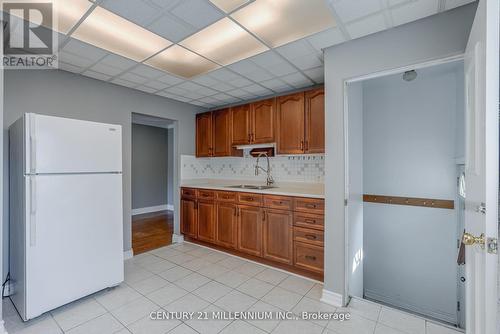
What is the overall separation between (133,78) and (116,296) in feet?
8.14

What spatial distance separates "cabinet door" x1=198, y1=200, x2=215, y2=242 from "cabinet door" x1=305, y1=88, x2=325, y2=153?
5.59ft

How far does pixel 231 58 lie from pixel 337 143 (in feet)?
4.73

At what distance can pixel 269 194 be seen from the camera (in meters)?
2.92

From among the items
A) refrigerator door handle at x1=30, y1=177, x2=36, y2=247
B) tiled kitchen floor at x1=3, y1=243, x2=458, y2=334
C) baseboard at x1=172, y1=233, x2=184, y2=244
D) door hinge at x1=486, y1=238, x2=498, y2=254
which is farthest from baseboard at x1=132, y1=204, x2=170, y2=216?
door hinge at x1=486, y1=238, x2=498, y2=254

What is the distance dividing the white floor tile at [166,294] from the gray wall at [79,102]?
115 cm

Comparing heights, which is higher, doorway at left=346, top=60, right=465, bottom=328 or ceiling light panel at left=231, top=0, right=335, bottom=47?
ceiling light panel at left=231, top=0, right=335, bottom=47

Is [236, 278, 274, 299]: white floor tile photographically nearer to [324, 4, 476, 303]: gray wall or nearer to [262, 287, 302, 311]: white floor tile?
[262, 287, 302, 311]: white floor tile

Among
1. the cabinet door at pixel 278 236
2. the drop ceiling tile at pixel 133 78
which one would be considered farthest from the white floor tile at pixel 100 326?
the drop ceiling tile at pixel 133 78

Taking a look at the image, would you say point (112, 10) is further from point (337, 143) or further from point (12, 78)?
point (337, 143)

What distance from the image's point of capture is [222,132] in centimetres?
388

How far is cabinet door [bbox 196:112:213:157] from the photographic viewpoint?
4.04 m

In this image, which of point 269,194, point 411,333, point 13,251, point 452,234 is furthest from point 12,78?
point 452,234

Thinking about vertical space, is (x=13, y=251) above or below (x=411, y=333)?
above

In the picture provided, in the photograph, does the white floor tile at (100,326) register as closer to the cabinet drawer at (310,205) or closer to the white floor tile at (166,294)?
the white floor tile at (166,294)
